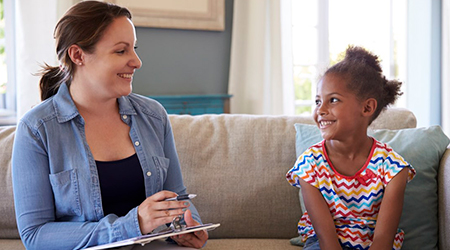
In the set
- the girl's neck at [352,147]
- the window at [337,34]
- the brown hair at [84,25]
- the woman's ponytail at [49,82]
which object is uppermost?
the window at [337,34]

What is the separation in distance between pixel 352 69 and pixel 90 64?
2.77 ft

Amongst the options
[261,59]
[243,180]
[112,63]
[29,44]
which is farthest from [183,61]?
[112,63]

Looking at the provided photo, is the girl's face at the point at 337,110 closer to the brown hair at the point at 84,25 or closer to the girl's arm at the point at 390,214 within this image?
the girl's arm at the point at 390,214

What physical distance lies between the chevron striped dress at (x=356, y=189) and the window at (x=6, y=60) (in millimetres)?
2345

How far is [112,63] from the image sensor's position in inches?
57.1

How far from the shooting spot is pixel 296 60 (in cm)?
418

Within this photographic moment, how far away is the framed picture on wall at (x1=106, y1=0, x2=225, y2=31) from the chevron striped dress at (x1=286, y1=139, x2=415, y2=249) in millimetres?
2141

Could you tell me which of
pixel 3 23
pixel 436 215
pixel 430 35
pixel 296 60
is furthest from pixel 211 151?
pixel 430 35

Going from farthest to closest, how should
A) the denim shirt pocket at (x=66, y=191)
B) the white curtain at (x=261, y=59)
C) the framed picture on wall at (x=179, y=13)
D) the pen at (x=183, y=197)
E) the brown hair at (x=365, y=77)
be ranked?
the white curtain at (x=261, y=59)
the framed picture on wall at (x=179, y=13)
the brown hair at (x=365, y=77)
the denim shirt pocket at (x=66, y=191)
the pen at (x=183, y=197)

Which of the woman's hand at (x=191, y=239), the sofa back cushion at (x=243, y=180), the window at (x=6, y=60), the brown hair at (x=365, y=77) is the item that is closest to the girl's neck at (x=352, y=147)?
the brown hair at (x=365, y=77)

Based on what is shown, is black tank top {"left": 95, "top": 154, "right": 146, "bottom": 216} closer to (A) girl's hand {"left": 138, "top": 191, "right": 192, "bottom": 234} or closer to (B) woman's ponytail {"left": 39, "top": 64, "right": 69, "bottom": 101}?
(A) girl's hand {"left": 138, "top": 191, "right": 192, "bottom": 234}

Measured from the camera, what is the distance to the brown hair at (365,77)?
164cm

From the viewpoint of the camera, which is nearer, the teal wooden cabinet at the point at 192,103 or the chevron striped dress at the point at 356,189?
the chevron striped dress at the point at 356,189

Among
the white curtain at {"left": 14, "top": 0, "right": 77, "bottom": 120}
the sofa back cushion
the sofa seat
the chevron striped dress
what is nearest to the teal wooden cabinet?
the white curtain at {"left": 14, "top": 0, "right": 77, "bottom": 120}
